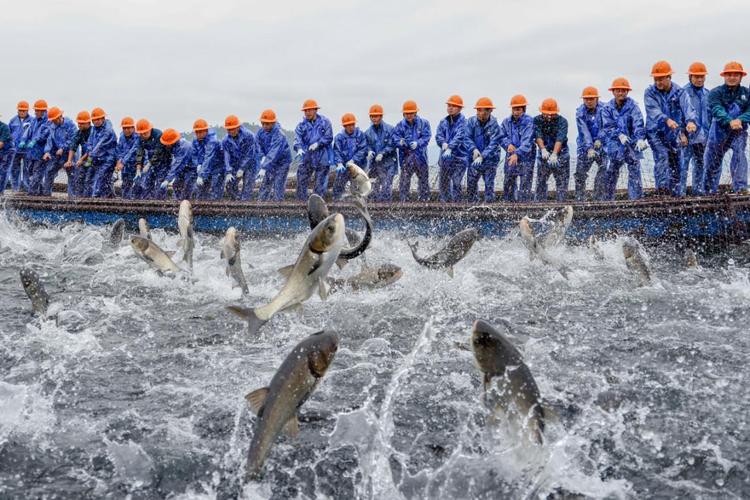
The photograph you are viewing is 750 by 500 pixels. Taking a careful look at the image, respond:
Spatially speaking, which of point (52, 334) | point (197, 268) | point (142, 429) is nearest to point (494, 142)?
point (197, 268)

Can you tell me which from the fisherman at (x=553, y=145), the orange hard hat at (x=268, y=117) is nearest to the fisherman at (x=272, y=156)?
the orange hard hat at (x=268, y=117)

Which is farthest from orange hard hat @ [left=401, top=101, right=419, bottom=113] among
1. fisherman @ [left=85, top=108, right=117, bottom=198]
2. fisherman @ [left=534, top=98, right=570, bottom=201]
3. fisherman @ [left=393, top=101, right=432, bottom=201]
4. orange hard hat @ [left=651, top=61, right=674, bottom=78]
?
fisherman @ [left=85, top=108, right=117, bottom=198]

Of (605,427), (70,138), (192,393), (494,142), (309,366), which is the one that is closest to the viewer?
(309,366)

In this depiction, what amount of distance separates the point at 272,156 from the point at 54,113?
783 cm

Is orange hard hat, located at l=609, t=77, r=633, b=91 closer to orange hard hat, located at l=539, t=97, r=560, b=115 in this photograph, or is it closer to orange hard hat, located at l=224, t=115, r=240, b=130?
orange hard hat, located at l=539, t=97, r=560, b=115

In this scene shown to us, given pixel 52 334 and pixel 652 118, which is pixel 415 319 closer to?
pixel 52 334

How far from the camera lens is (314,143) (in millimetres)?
17031

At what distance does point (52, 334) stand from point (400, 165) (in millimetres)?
10372

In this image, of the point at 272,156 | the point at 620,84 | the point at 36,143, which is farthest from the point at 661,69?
the point at 36,143

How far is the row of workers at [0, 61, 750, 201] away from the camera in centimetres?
1424

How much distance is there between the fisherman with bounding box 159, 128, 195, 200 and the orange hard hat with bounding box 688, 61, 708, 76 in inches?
458

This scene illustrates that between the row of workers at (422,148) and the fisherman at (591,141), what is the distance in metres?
0.02

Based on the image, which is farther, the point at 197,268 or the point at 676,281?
the point at 197,268

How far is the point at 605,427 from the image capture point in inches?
220
